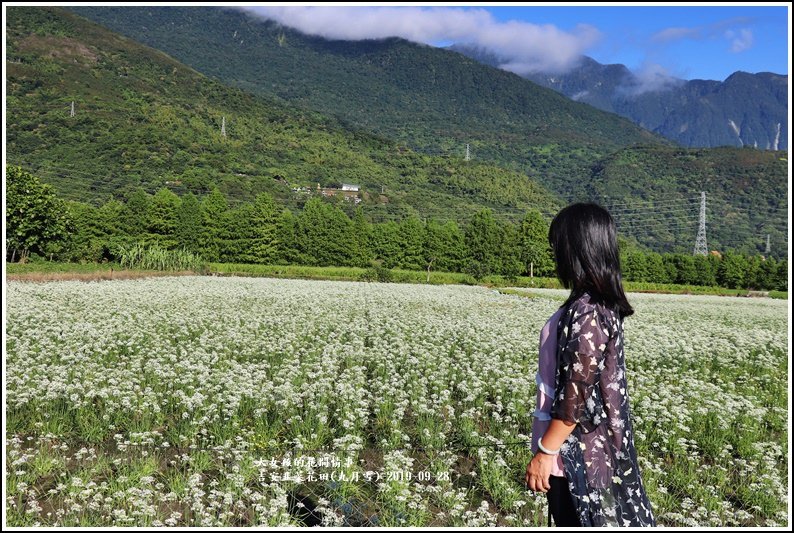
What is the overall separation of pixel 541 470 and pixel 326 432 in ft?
12.2

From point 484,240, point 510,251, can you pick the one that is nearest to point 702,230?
point 510,251

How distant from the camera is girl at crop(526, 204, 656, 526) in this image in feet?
10.6

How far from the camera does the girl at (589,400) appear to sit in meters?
3.23

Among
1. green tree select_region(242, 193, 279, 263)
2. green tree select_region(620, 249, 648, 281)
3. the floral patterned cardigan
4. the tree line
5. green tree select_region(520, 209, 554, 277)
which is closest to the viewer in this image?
the floral patterned cardigan

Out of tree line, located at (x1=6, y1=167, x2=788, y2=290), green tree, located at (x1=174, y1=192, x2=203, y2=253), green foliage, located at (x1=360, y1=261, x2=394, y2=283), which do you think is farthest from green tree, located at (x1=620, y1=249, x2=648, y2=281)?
green tree, located at (x1=174, y1=192, x2=203, y2=253)

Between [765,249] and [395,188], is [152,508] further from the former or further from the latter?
[765,249]

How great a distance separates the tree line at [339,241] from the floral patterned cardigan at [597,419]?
48.0 metres

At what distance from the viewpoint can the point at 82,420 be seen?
6547mm

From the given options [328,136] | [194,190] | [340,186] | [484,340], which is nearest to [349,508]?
[484,340]

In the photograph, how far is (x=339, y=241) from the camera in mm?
63500

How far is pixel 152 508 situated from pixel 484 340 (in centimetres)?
979

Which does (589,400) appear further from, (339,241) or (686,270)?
(686,270)

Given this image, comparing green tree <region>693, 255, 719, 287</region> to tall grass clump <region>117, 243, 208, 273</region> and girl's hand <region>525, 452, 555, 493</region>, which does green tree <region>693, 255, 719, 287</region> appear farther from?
girl's hand <region>525, 452, 555, 493</region>

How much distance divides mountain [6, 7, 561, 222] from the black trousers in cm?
8633
